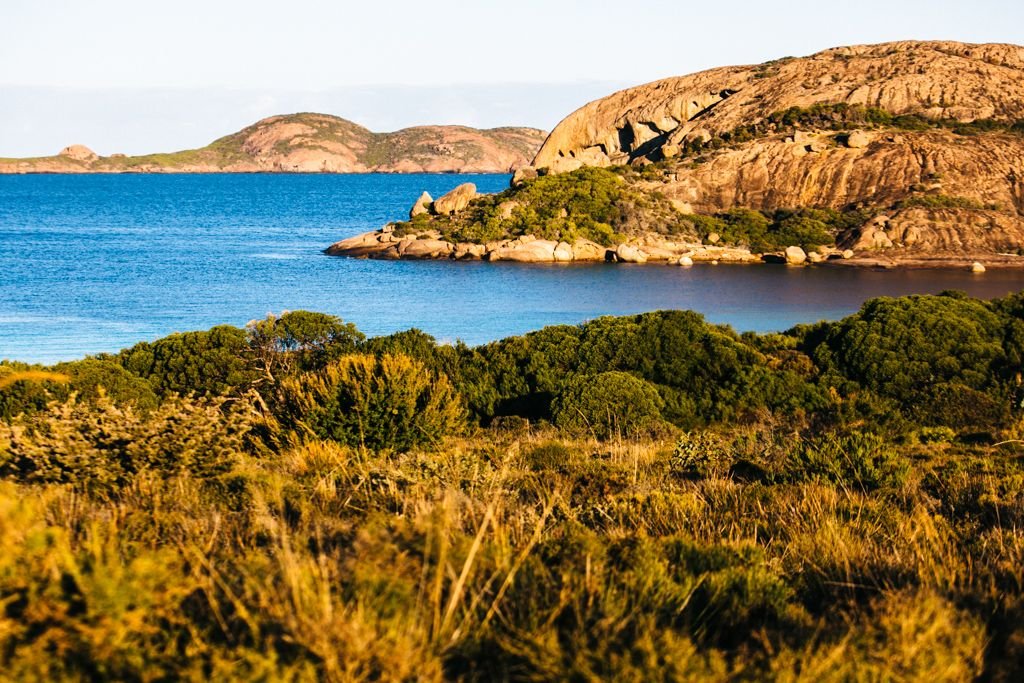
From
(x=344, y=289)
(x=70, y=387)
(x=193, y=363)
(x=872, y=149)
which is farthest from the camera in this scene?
(x=872, y=149)

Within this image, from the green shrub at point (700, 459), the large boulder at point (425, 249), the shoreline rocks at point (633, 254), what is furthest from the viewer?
the large boulder at point (425, 249)

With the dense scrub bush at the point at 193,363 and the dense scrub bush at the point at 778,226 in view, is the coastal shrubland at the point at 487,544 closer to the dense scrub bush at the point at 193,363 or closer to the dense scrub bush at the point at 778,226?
the dense scrub bush at the point at 193,363

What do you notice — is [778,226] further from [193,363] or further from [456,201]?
[193,363]

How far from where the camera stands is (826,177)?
73312 mm

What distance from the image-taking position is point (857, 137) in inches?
2943

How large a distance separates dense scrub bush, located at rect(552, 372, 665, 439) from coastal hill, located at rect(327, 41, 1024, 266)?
154ft

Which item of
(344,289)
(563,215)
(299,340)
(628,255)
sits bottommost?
(344,289)

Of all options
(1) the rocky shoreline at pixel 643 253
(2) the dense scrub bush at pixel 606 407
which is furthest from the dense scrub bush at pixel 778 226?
(2) the dense scrub bush at pixel 606 407

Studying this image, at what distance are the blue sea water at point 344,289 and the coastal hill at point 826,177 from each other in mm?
5266

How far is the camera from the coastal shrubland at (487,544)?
3660 mm

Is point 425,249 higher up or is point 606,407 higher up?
point 425,249

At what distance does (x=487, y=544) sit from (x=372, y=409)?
21.8 feet

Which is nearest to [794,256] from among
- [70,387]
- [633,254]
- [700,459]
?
[633,254]

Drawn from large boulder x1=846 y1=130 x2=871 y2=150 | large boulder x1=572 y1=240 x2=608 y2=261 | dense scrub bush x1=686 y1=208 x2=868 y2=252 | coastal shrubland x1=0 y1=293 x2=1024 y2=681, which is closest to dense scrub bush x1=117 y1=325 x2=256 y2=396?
coastal shrubland x1=0 y1=293 x2=1024 y2=681
